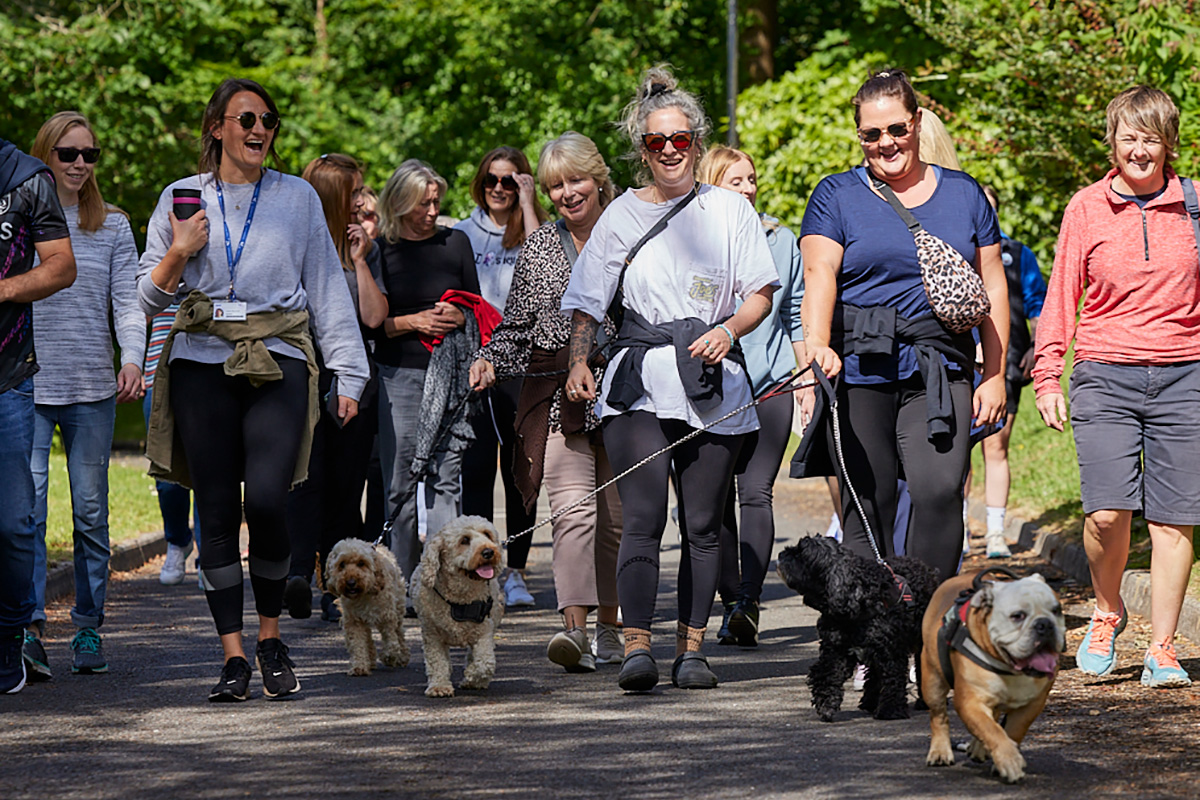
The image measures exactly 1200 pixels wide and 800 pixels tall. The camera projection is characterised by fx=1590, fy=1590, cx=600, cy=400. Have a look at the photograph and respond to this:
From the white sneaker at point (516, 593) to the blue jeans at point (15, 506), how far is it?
3.16 metres

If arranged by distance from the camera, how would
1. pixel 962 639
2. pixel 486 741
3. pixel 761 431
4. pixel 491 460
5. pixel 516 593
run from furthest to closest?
pixel 516 593, pixel 491 460, pixel 761 431, pixel 486 741, pixel 962 639

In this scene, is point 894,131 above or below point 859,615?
above

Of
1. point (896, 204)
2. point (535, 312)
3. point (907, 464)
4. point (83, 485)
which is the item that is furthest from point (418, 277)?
point (907, 464)

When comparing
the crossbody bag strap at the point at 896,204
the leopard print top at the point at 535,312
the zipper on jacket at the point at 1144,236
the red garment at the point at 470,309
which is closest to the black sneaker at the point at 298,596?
the leopard print top at the point at 535,312

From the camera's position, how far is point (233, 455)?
607 centimetres

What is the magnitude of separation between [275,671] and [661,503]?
1.64 meters

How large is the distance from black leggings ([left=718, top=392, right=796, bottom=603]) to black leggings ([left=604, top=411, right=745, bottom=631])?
130 cm

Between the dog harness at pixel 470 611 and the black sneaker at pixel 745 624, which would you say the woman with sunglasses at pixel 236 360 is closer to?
the dog harness at pixel 470 611

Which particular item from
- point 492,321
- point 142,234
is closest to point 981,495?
point 492,321

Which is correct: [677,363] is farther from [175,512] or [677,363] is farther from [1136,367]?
[175,512]

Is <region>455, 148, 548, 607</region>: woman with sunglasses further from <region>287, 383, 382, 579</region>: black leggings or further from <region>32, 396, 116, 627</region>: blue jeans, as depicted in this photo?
<region>32, 396, 116, 627</region>: blue jeans

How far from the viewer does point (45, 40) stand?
20.0 metres

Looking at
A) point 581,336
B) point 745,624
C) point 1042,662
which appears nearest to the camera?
point 1042,662

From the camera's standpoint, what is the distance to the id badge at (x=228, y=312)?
19.6 feet
